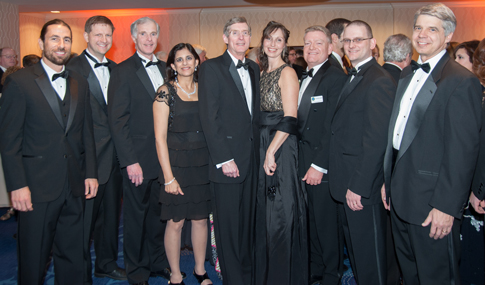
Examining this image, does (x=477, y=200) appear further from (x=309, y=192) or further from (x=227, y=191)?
(x=227, y=191)

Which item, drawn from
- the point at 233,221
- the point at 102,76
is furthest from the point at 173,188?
the point at 102,76

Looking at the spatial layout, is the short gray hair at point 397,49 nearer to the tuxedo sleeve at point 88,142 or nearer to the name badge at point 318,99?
the name badge at point 318,99

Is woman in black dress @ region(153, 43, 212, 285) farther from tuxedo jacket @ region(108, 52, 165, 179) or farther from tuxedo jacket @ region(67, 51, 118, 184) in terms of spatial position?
tuxedo jacket @ region(67, 51, 118, 184)

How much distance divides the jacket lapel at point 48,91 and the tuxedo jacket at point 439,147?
7.33 feet

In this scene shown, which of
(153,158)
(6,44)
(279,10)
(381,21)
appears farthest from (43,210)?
(381,21)

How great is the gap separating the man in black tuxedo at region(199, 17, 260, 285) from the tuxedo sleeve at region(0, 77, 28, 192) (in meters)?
1.20

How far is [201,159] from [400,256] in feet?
5.12

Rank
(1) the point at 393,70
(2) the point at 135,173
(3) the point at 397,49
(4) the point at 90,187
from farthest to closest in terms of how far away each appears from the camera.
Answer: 1. (3) the point at 397,49
2. (1) the point at 393,70
3. (2) the point at 135,173
4. (4) the point at 90,187

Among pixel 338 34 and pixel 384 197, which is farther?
pixel 338 34

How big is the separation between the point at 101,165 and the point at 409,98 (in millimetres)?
2446

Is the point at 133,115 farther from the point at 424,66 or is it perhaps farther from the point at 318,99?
the point at 424,66

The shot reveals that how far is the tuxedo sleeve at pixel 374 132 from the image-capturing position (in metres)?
2.31

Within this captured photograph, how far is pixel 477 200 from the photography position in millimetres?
2357

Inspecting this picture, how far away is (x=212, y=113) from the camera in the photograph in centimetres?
264
